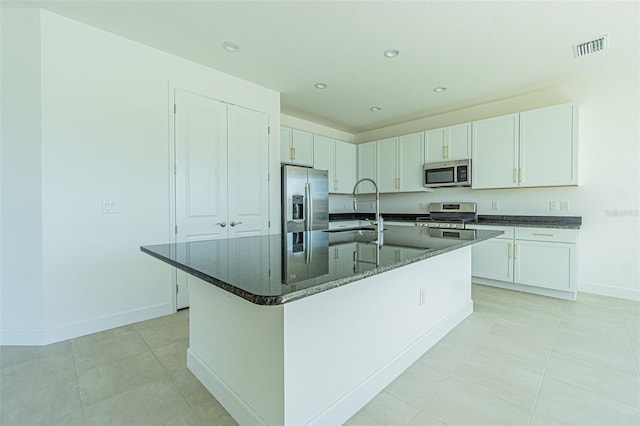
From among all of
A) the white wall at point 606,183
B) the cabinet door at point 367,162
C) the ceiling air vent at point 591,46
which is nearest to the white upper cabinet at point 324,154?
the cabinet door at point 367,162

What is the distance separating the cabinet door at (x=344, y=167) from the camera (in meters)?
5.15

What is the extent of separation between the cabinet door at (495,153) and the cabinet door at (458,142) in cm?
8

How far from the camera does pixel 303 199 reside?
4.19 meters

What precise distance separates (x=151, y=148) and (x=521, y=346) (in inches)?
138

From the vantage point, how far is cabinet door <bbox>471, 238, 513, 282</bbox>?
3.61 meters

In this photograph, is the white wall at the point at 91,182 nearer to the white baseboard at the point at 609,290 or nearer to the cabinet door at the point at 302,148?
the cabinet door at the point at 302,148

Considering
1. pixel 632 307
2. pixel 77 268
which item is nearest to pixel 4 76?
pixel 77 268

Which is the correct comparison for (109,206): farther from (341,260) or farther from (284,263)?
(341,260)

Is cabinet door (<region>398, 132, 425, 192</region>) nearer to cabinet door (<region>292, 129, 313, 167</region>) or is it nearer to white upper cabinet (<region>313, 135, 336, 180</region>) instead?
white upper cabinet (<region>313, 135, 336, 180</region>)

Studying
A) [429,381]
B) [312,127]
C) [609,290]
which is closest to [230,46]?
[312,127]

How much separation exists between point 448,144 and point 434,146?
210mm

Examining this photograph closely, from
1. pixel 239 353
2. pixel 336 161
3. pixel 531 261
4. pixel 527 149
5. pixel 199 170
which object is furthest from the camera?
pixel 336 161

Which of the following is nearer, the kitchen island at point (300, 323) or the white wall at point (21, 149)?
the kitchen island at point (300, 323)

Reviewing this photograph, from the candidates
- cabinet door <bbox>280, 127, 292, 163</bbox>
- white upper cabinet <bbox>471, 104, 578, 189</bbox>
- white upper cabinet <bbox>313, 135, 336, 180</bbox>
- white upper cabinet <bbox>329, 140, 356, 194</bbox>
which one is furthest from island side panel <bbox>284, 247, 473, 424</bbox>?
white upper cabinet <bbox>329, 140, 356, 194</bbox>
